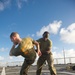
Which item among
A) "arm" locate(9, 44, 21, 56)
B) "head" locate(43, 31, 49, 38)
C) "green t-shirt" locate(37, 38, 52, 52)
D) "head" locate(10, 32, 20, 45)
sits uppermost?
"head" locate(43, 31, 49, 38)

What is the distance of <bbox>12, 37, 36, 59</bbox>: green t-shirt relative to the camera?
7.16 m

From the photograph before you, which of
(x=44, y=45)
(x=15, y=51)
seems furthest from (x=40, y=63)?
→ (x=15, y=51)

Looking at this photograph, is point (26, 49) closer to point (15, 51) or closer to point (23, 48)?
point (23, 48)

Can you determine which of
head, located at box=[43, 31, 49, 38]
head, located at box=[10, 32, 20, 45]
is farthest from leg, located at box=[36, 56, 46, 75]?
head, located at box=[10, 32, 20, 45]

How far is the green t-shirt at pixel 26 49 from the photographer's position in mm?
7160

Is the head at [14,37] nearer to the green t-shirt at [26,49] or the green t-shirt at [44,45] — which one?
the green t-shirt at [26,49]

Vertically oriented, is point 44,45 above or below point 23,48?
above

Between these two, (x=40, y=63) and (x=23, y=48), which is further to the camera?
(x=40, y=63)

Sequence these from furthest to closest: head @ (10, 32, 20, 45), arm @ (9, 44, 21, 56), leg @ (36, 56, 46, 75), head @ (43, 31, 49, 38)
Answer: leg @ (36, 56, 46, 75) → head @ (43, 31, 49, 38) → arm @ (9, 44, 21, 56) → head @ (10, 32, 20, 45)

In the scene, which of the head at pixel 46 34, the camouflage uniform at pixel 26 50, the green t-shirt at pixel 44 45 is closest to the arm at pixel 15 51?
the camouflage uniform at pixel 26 50

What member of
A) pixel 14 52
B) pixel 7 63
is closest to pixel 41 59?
pixel 14 52

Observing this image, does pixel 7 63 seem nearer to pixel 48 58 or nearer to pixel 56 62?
pixel 56 62

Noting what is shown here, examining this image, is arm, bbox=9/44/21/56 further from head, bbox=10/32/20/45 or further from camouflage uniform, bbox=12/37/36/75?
head, bbox=10/32/20/45

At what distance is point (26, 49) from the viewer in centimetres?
730
